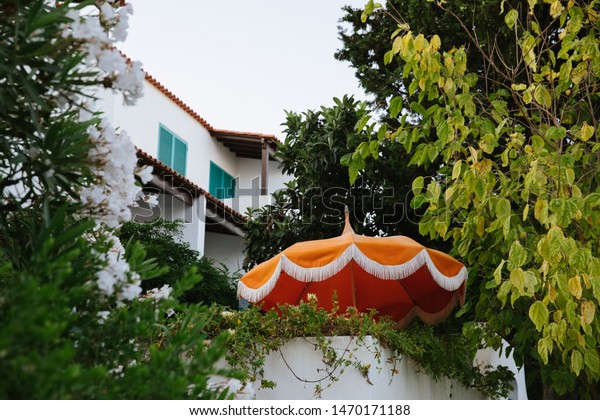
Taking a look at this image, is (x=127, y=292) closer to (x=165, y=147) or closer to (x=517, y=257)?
(x=517, y=257)

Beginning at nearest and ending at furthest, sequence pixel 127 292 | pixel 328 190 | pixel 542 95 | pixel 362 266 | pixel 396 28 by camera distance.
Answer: pixel 127 292 → pixel 542 95 → pixel 362 266 → pixel 396 28 → pixel 328 190

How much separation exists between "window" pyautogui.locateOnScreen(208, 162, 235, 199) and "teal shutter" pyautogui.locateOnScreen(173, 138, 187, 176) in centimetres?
156

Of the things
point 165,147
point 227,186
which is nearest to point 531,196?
point 165,147

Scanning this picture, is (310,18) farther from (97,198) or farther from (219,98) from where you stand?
(97,198)

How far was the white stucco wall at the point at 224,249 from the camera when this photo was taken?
1677 cm

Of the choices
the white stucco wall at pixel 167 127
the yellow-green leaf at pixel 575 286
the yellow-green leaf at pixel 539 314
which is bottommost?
the yellow-green leaf at pixel 539 314

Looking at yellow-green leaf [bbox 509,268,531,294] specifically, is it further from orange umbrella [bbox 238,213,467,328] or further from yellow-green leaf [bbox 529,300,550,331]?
orange umbrella [bbox 238,213,467,328]

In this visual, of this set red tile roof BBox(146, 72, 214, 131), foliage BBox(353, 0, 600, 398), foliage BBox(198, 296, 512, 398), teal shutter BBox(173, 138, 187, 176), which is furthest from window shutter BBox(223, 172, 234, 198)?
foliage BBox(198, 296, 512, 398)

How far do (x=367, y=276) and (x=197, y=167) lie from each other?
10.6 meters

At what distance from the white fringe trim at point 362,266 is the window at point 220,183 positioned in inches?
454

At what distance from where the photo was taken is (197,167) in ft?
57.0

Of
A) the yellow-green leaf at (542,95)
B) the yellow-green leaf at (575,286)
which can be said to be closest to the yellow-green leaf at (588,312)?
the yellow-green leaf at (575,286)

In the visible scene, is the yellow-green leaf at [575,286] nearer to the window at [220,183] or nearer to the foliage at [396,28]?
the foliage at [396,28]
